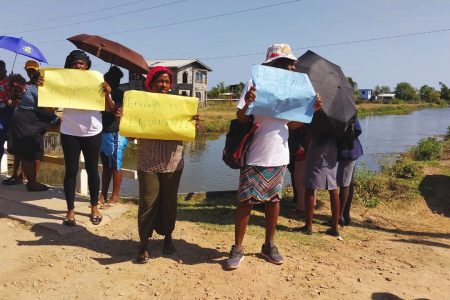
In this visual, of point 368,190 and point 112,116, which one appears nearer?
point 112,116

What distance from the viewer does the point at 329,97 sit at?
4.20 m

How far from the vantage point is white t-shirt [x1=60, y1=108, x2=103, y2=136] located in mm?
4020

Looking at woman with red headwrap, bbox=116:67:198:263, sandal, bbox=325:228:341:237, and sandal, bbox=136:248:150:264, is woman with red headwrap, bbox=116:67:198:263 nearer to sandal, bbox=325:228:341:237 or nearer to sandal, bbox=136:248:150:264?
sandal, bbox=136:248:150:264

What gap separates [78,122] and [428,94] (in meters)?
134

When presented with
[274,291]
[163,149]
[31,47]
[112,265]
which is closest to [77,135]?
[163,149]

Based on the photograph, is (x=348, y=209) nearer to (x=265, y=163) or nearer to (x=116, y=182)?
(x=265, y=163)

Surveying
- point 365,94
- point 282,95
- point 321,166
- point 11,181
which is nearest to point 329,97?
point 321,166

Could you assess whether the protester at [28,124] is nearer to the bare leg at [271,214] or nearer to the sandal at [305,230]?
the bare leg at [271,214]

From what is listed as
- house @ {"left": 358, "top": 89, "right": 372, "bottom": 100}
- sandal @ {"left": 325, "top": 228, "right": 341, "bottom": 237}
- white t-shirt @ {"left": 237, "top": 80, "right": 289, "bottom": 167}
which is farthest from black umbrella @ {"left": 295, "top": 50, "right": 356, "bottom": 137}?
house @ {"left": 358, "top": 89, "right": 372, "bottom": 100}

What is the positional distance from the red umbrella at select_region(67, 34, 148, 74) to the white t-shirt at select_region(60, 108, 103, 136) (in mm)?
969

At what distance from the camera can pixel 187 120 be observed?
357 centimetres

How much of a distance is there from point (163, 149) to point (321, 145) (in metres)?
1.88

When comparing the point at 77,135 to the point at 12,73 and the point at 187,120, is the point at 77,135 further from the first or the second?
the point at 12,73

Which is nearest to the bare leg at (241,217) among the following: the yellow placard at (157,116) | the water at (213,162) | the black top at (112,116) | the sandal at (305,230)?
the yellow placard at (157,116)
